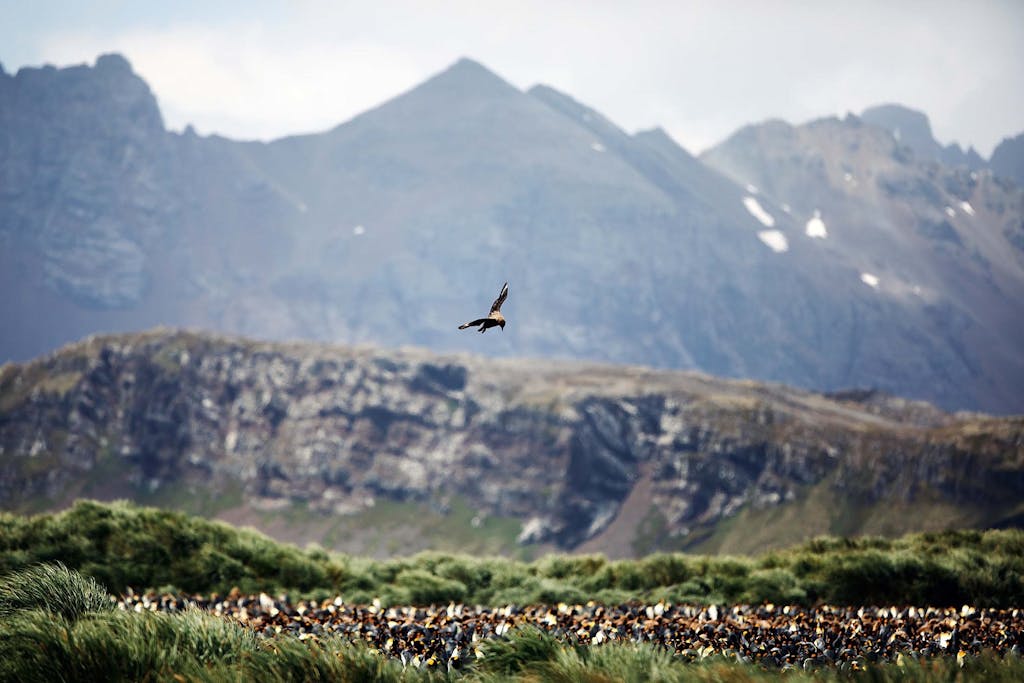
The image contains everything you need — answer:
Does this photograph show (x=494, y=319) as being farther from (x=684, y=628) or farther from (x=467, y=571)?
(x=467, y=571)

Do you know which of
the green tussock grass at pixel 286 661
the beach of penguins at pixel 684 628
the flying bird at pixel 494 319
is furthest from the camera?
the beach of penguins at pixel 684 628

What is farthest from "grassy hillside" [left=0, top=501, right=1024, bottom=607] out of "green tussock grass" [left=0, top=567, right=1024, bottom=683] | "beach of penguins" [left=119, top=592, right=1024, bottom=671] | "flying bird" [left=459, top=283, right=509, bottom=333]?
"flying bird" [left=459, top=283, right=509, bottom=333]

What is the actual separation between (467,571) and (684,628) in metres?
14.0

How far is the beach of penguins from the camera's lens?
50.9 feet

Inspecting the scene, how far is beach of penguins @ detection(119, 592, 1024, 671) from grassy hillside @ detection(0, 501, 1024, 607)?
3.04 m

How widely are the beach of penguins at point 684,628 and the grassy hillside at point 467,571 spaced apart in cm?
304

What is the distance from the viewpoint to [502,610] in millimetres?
22562

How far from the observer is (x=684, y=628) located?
18656 mm

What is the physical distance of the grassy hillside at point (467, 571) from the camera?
26.7 meters

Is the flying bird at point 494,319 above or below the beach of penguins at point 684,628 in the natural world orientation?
above

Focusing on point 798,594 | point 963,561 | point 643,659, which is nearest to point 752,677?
point 643,659

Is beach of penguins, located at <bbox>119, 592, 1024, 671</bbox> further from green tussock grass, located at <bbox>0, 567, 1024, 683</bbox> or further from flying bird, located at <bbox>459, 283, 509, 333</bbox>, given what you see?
flying bird, located at <bbox>459, 283, 509, 333</bbox>

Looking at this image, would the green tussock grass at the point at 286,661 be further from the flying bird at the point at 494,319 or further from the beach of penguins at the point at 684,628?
the flying bird at the point at 494,319

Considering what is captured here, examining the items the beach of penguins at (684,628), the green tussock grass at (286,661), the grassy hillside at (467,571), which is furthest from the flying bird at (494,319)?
the grassy hillside at (467,571)
